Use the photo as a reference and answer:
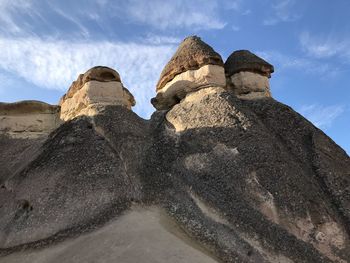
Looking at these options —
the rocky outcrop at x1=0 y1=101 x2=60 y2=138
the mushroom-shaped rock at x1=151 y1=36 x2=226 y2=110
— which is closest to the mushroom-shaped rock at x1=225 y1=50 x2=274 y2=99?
the mushroom-shaped rock at x1=151 y1=36 x2=226 y2=110

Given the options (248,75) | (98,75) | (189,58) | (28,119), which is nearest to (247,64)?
(248,75)

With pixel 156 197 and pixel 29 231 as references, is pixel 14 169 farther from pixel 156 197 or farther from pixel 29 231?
pixel 156 197

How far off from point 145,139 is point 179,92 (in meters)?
1.68

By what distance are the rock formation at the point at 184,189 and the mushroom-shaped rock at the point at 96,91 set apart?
0.62 m

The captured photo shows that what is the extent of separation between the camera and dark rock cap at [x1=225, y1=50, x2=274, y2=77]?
435 inches

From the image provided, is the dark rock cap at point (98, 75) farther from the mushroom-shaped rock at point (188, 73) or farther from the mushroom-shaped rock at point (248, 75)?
the mushroom-shaped rock at point (248, 75)

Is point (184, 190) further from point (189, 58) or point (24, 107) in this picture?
point (24, 107)

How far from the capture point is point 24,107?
466 inches

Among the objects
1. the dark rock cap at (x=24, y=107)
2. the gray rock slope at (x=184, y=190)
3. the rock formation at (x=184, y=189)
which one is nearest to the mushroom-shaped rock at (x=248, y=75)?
the rock formation at (x=184, y=189)

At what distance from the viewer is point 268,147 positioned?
848 centimetres

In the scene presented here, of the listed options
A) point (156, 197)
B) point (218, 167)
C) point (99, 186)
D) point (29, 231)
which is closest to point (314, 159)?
point (218, 167)

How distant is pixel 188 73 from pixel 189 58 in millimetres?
360

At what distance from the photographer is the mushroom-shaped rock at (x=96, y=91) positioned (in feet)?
33.6

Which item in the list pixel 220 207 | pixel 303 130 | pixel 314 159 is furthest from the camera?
pixel 303 130
